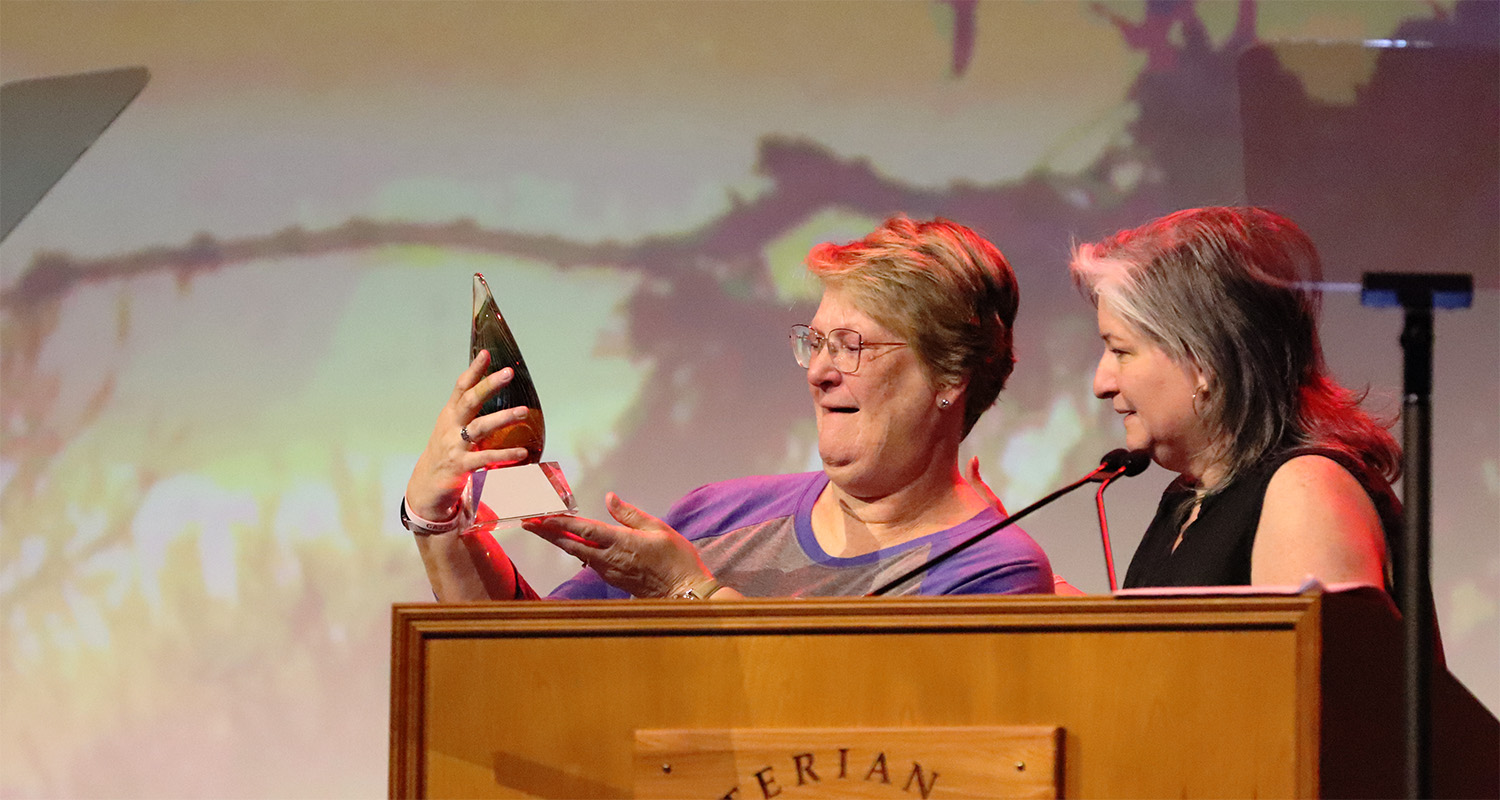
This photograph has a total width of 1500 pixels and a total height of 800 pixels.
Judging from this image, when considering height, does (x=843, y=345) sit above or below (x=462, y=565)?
above

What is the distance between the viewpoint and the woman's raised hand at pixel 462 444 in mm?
1613

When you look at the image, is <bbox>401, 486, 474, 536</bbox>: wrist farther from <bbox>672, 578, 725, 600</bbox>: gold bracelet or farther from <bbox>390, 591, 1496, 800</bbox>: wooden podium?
<bbox>390, 591, 1496, 800</bbox>: wooden podium

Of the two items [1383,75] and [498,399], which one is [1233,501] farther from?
[1383,75]

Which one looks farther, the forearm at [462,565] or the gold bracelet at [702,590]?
the forearm at [462,565]

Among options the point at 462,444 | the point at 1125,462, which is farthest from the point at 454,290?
the point at 1125,462

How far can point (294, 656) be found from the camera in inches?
112

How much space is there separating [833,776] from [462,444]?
0.63 metres

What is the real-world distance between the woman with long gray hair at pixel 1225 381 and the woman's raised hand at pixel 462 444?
69 centimetres

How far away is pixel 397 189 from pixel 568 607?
185cm

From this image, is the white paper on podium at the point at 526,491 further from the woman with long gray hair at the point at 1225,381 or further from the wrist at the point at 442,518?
the woman with long gray hair at the point at 1225,381

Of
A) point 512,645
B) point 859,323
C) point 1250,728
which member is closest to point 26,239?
point 859,323

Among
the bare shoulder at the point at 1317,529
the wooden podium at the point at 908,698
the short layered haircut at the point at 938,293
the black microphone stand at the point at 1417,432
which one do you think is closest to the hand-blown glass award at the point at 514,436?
the wooden podium at the point at 908,698

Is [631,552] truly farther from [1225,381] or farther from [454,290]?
[454,290]

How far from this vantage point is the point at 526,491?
1642mm
